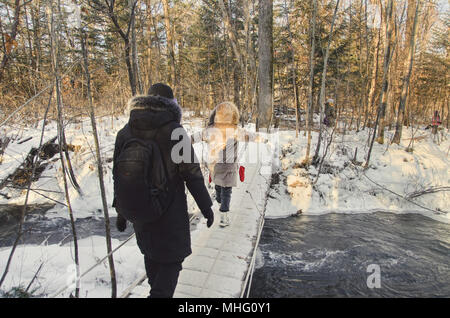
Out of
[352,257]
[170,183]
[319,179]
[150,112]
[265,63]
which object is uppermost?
[265,63]

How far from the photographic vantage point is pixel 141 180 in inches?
→ 62.9

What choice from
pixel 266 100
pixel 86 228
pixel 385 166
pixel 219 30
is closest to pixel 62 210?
pixel 86 228

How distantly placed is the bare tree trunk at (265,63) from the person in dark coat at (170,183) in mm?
6884

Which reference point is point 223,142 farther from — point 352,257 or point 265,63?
point 265,63

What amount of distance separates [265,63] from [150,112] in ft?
24.1

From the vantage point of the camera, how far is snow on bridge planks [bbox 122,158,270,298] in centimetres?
277

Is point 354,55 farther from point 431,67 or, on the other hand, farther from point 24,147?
point 24,147

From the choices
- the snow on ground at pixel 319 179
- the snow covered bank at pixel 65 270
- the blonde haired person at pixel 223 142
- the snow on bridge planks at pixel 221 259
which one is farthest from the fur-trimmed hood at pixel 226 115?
the snow on ground at pixel 319 179

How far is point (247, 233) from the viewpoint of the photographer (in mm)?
4008

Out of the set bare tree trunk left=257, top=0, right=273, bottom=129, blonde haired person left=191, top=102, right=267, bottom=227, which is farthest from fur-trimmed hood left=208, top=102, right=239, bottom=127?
bare tree trunk left=257, top=0, right=273, bottom=129

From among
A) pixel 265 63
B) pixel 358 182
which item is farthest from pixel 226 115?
pixel 358 182

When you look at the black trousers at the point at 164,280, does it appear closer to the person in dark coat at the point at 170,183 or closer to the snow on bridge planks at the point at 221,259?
the person in dark coat at the point at 170,183

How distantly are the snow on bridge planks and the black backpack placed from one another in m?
1.47
